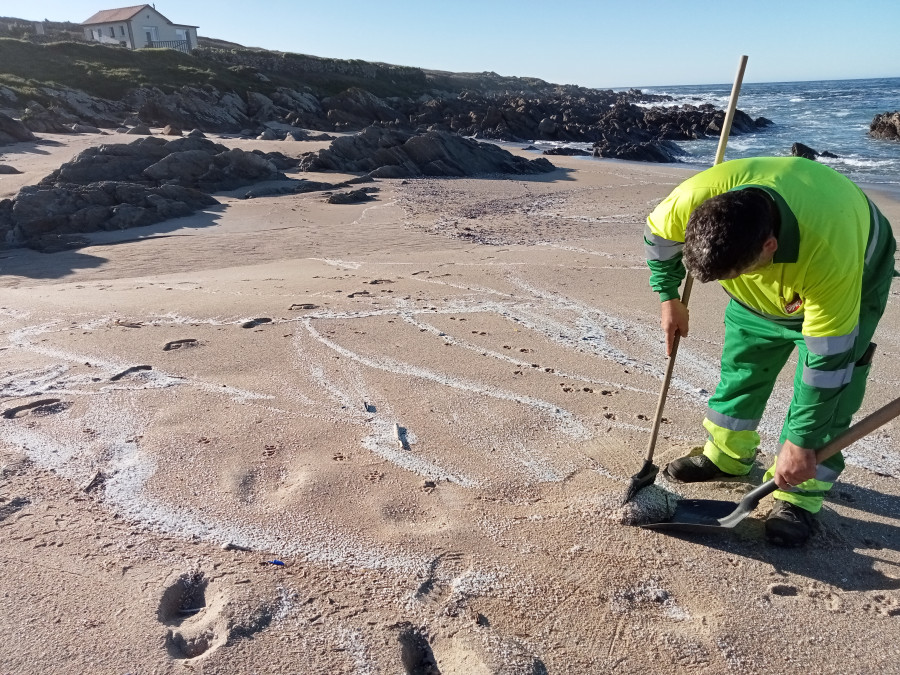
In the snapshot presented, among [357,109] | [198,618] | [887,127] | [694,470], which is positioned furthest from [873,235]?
[357,109]

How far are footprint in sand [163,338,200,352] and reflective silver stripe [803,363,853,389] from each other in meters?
3.90

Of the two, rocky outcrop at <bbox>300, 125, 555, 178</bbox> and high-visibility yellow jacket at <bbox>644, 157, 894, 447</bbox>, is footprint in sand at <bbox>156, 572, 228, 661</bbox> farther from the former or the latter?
rocky outcrop at <bbox>300, 125, 555, 178</bbox>

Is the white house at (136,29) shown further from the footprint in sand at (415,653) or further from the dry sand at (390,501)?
the footprint in sand at (415,653)

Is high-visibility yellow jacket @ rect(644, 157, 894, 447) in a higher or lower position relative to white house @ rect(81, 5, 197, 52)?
lower

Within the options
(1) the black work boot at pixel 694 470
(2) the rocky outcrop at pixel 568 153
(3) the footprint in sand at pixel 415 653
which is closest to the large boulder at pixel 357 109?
Answer: (2) the rocky outcrop at pixel 568 153

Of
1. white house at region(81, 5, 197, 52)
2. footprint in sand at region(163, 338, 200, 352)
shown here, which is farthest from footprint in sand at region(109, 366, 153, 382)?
white house at region(81, 5, 197, 52)

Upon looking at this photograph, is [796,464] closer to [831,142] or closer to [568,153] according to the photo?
[568,153]

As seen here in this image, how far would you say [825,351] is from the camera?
2.17m

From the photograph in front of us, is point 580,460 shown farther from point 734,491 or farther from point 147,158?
point 147,158

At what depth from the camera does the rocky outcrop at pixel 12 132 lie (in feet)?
50.6

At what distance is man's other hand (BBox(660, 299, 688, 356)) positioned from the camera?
2.80 meters

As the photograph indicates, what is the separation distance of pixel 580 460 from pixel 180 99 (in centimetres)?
2692

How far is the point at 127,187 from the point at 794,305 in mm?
10244

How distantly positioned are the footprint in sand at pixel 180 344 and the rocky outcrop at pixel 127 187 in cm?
516
